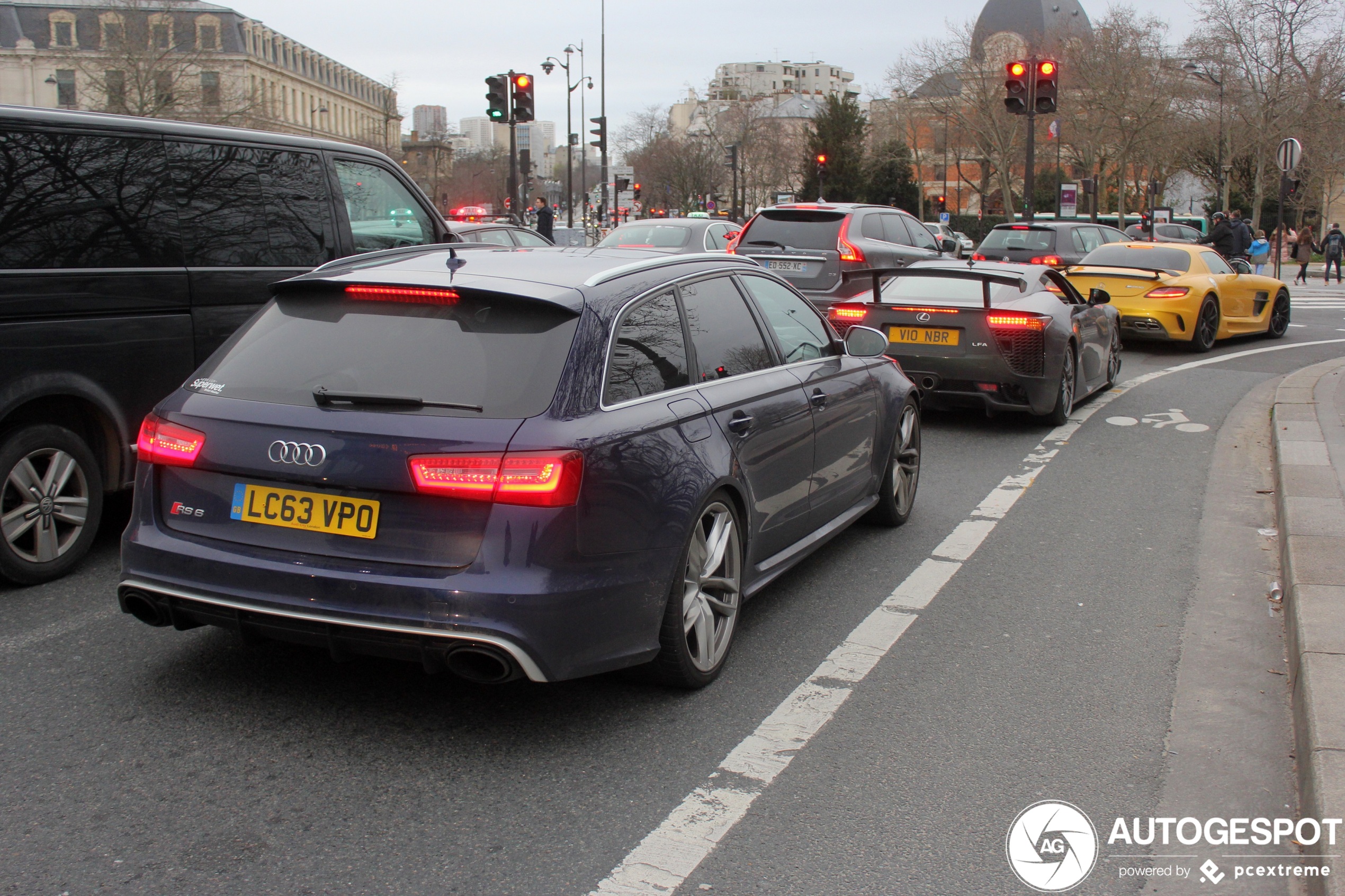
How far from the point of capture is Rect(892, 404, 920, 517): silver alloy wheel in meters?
6.71

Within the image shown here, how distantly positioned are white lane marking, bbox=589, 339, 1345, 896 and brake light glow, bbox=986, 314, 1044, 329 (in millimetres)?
3192

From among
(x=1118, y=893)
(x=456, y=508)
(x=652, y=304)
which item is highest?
(x=652, y=304)

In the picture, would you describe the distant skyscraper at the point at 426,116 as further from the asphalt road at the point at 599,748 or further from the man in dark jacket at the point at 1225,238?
the asphalt road at the point at 599,748

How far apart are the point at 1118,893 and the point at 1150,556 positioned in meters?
3.57

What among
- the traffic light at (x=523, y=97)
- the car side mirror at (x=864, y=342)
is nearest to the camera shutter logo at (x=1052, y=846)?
the car side mirror at (x=864, y=342)

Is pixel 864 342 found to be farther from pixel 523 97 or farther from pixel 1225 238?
pixel 1225 238

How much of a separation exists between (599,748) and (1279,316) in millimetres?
17324

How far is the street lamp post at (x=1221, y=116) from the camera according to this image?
54812mm

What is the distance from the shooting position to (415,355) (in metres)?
3.91

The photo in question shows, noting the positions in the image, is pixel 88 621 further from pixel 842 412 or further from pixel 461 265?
pixel 842 412

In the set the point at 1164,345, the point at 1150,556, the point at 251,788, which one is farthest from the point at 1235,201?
the point at 251,788

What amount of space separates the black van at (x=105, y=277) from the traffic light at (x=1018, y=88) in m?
19.1

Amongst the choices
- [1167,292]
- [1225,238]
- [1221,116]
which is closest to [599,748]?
[1167,292]

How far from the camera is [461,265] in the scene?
14.3ft
